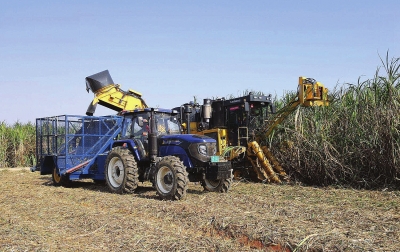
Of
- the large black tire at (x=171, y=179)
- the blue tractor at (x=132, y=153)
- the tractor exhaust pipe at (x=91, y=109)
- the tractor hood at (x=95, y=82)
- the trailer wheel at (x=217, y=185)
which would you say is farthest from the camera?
the tractor hood at (x=95, y=82)

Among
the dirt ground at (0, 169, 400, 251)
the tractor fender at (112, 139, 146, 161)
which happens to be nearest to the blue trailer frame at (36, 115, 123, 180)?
the tractor fender at (112, 139, 146, 161)

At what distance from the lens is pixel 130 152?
30.0ft

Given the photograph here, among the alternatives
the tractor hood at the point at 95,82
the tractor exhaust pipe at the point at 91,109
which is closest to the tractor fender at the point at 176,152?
the tractor exhaust pipe at the point at 91,109

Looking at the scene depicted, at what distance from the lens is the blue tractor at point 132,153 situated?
814 centimetres

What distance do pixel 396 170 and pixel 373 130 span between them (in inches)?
36.6

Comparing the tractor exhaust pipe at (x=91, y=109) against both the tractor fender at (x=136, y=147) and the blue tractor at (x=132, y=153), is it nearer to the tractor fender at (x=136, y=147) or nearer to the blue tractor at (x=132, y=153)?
the blue tractor at (x=132, y=153)

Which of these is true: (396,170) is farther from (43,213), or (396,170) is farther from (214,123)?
(43,213)

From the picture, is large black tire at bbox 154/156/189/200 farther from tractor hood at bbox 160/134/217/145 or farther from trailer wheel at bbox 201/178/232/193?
trailer wheel at bbox 201/178/232/193

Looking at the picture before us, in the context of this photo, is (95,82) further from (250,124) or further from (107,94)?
(250,124)

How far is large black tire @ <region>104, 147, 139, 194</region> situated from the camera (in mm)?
8773

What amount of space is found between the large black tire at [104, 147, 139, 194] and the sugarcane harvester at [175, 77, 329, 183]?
200cm

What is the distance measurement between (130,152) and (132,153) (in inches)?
2.2

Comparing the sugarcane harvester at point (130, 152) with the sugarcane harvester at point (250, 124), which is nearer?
the sugarcane harvester at point (130, 152)

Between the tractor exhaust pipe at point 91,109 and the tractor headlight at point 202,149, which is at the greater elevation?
the tractor exhaust pipe at point 91,109
